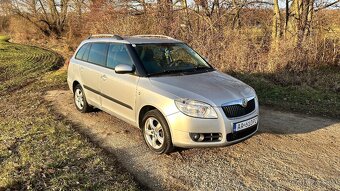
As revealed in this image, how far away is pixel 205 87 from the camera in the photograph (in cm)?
502

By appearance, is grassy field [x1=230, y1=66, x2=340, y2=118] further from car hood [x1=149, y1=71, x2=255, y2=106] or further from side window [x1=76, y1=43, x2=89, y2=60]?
side window [x1=76, y1=43, x2=89, y2=60]

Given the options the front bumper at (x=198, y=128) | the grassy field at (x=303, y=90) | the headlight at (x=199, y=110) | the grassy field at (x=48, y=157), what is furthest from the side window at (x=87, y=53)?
the grassy field at (x=303, y=90)

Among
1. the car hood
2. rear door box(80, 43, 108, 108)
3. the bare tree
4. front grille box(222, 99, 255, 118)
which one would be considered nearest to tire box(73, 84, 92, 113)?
rear door box(80, 43, 108, 108)

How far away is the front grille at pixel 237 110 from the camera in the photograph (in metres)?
4.74

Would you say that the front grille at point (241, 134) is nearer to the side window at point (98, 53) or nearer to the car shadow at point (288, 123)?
the car shadow at point (288, 123)

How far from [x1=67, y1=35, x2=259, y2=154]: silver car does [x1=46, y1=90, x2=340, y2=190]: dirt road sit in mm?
343

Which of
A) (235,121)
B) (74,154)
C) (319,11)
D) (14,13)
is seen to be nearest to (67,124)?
(74,154)

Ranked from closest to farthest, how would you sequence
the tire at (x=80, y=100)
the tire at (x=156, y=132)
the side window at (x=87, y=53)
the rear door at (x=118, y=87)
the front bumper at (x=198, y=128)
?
1. the front bumper at (x=198, y=128)
2. the tire at (x=156, y=132)
3. the rear door at (x=118, y=87)
4. the side window at (x=87, y=53)
5. the tire at (x=80, y=100)

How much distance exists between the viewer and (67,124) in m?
6.81

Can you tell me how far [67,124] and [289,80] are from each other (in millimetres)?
6652

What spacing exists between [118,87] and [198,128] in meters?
1.83

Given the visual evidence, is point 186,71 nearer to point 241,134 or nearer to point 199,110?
point 199,110

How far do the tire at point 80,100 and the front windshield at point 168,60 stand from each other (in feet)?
7.24

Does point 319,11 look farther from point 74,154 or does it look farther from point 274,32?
point 74,154
